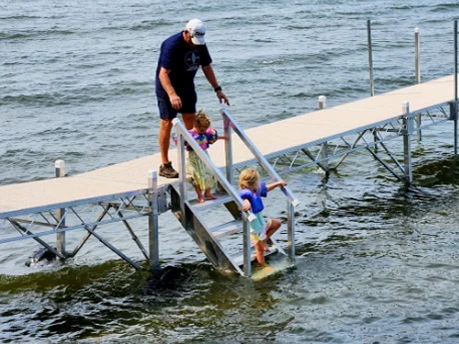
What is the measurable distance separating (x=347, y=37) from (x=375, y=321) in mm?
22670

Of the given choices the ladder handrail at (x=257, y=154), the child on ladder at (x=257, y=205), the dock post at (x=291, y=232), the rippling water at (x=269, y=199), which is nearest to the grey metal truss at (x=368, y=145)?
the rippling water at (x=269, y=199)

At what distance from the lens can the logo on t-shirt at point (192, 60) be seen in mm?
11766

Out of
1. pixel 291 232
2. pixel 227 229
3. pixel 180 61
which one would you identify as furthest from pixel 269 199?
pixel 180 61

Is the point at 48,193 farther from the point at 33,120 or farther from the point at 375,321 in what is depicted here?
the point at 33,120

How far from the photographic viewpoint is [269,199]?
1576 cm

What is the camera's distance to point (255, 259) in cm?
1192

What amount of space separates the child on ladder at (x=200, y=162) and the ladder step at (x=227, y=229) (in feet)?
1.29

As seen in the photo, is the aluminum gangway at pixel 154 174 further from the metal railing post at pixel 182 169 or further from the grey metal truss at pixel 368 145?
the metal railing post at pixel 182 169

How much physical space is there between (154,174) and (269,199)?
470 cm

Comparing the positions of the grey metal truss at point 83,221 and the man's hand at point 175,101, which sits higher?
the man's hand at point 175,101

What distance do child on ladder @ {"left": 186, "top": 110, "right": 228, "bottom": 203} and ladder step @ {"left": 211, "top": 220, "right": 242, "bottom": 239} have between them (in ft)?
1.29

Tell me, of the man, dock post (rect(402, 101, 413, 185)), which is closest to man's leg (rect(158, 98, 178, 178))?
the man

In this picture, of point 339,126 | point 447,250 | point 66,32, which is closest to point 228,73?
point 66,32

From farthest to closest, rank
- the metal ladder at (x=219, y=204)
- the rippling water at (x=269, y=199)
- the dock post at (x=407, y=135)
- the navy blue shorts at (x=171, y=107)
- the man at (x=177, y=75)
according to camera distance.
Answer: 1. the dock post at (x=407, y=135)
2. the navy blue shorts at (x=171, y=107)
3. the man at (x=177, y=75)
4. the metal ladder at (x=219, y=204)
5. the rippling water at (x=269, y=199)
